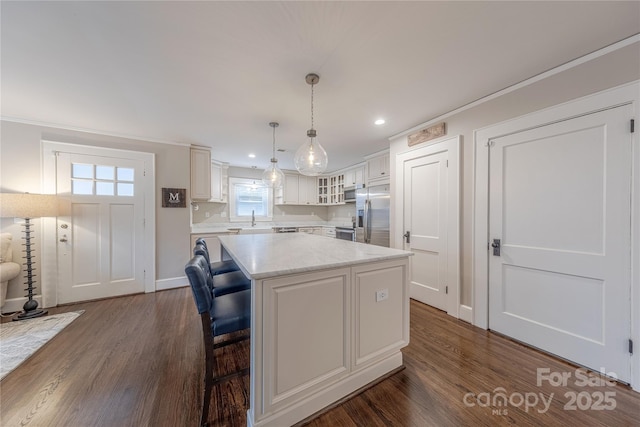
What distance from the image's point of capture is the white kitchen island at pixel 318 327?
1250mm

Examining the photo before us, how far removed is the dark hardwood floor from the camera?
1383 mm

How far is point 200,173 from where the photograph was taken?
405 cm

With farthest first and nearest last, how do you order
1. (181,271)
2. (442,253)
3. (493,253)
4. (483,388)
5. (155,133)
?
(181,271) → (155,133) → (442,253) → (493,253) → (483,388)

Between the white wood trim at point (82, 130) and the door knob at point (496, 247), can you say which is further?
the white wood trim at point (82, 130)

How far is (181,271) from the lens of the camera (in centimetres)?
383

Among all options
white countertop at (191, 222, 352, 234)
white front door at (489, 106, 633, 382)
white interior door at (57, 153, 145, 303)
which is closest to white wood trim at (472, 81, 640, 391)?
white front door at (489, 106, 633, 382)

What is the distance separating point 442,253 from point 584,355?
1345mm

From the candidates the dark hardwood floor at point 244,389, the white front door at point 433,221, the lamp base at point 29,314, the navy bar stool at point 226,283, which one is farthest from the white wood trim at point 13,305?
the white front door at point 433,221

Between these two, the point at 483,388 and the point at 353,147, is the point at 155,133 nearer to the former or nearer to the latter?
the point at 353,147

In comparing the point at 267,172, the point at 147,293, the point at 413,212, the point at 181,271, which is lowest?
the point at 147,293

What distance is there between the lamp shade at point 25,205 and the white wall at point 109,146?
1.64ft

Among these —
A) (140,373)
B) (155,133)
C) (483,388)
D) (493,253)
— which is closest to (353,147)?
(493,253)

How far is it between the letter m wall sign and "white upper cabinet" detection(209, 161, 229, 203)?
3.24ft

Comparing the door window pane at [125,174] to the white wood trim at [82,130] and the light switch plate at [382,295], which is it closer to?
the white wood trim at [82,130]
